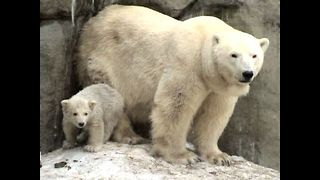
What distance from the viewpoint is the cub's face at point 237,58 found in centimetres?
689

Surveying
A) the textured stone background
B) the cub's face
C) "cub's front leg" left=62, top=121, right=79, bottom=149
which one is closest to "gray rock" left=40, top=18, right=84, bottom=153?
the textured stone background

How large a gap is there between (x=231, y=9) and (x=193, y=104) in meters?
1.89

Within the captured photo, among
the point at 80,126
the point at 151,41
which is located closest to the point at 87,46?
the point at 151,41

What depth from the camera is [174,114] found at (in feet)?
24.5

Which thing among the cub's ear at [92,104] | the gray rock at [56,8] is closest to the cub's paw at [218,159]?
the cub's ear at [92,104]

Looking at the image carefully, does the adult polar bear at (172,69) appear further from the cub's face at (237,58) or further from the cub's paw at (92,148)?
the cub's paw at (92,148)

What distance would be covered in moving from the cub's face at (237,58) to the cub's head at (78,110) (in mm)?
1493

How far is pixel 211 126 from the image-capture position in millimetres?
7871

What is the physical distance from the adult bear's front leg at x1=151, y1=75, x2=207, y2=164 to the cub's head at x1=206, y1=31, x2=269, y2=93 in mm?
336

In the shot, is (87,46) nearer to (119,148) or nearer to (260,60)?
(119,148)

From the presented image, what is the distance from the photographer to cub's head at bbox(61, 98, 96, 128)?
725 centimetres

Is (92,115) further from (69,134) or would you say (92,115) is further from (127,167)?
(127,167)

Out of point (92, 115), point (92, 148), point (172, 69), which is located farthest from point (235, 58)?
point (92, 148)

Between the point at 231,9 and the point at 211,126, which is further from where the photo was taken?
the point at 231,9
